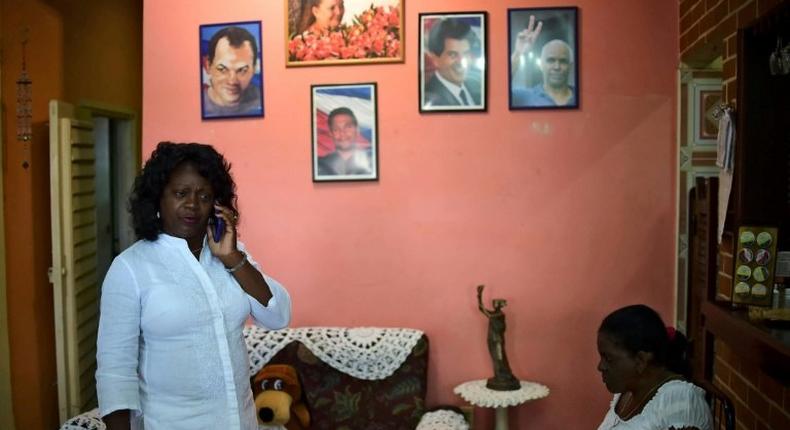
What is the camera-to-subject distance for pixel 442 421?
10.0 ft

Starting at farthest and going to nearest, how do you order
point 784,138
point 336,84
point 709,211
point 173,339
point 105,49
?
point 105,49 < point 336,84 < point 709,211 < point 784,138 < point 173,339

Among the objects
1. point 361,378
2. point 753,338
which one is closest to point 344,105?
point 361,378

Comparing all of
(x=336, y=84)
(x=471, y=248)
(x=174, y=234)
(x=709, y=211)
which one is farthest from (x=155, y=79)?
(x=709, y=211)

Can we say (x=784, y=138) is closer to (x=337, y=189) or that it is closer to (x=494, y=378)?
(x=494, y=378)

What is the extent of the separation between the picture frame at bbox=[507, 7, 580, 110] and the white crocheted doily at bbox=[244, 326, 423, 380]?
113cm

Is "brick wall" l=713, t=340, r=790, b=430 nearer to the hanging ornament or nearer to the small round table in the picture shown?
the small round table

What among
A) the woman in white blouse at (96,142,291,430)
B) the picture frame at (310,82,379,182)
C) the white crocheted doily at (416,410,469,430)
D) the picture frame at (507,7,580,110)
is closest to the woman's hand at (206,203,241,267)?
the woman in white blouse at (96,142,291,430)

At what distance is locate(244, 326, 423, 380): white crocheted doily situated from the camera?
3180 mm

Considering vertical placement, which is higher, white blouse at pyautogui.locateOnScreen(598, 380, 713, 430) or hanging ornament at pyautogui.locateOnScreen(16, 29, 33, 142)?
hanging ornament at pyautogui.locateOnScreen(16, 29, 33, 142)

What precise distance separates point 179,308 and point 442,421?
5.03 feet

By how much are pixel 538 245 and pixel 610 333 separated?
155 centimetres

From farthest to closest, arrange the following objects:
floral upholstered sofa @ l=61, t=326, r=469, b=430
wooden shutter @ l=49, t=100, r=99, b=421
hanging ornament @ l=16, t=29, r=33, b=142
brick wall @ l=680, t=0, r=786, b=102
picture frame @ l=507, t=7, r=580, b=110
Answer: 1. hanging ornament @ l=16, t=29, r=33, b=142
2. wooden shutter @ l=49, t=100, r=99, b=421
3. picture frame @ l=507, t=7, r=580, b=110
4. floral upholstered sofa @ l=61, t=326, r=469, b=430
5. brick wall @ l=680, t=0, r=786, b=102

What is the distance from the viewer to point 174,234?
192cm

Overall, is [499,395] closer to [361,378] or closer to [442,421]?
[442,421]
